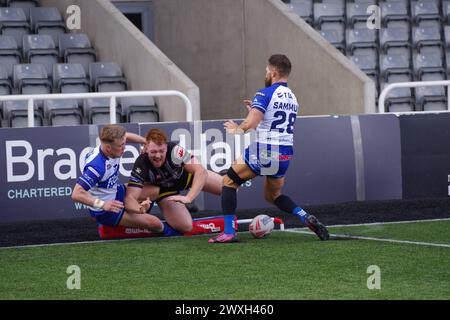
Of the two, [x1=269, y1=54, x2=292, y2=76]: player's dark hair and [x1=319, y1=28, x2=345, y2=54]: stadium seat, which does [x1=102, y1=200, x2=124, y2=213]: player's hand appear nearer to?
[x1=269, y1=54, x2=292, y2=76]: player's dark hair

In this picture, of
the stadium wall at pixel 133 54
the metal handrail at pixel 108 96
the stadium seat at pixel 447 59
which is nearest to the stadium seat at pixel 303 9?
the stadium seat at pixel 447 59

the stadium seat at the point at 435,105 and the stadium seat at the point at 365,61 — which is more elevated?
the stadium seat at the point at 365,61

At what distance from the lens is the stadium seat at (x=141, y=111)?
16.4 meters

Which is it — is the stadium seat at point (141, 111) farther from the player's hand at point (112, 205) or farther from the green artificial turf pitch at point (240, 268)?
the player's hand at point (112, 205)

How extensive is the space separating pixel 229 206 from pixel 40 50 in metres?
7.15

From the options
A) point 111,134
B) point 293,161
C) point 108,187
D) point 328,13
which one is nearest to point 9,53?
point 293,161

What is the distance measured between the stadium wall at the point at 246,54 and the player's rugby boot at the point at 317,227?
5.25 metres

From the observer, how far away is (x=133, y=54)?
17.1 m

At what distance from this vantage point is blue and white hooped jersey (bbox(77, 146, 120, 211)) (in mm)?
11500

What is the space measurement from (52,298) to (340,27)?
12.2 metres

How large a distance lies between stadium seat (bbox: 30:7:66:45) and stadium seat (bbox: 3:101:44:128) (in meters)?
2.28

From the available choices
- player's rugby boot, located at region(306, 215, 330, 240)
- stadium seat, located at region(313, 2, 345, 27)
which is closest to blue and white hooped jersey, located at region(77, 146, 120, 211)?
player's rugby boot, located at region(306, 215, 330, 240)

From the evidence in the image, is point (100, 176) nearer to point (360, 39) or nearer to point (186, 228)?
point (186, 228)
